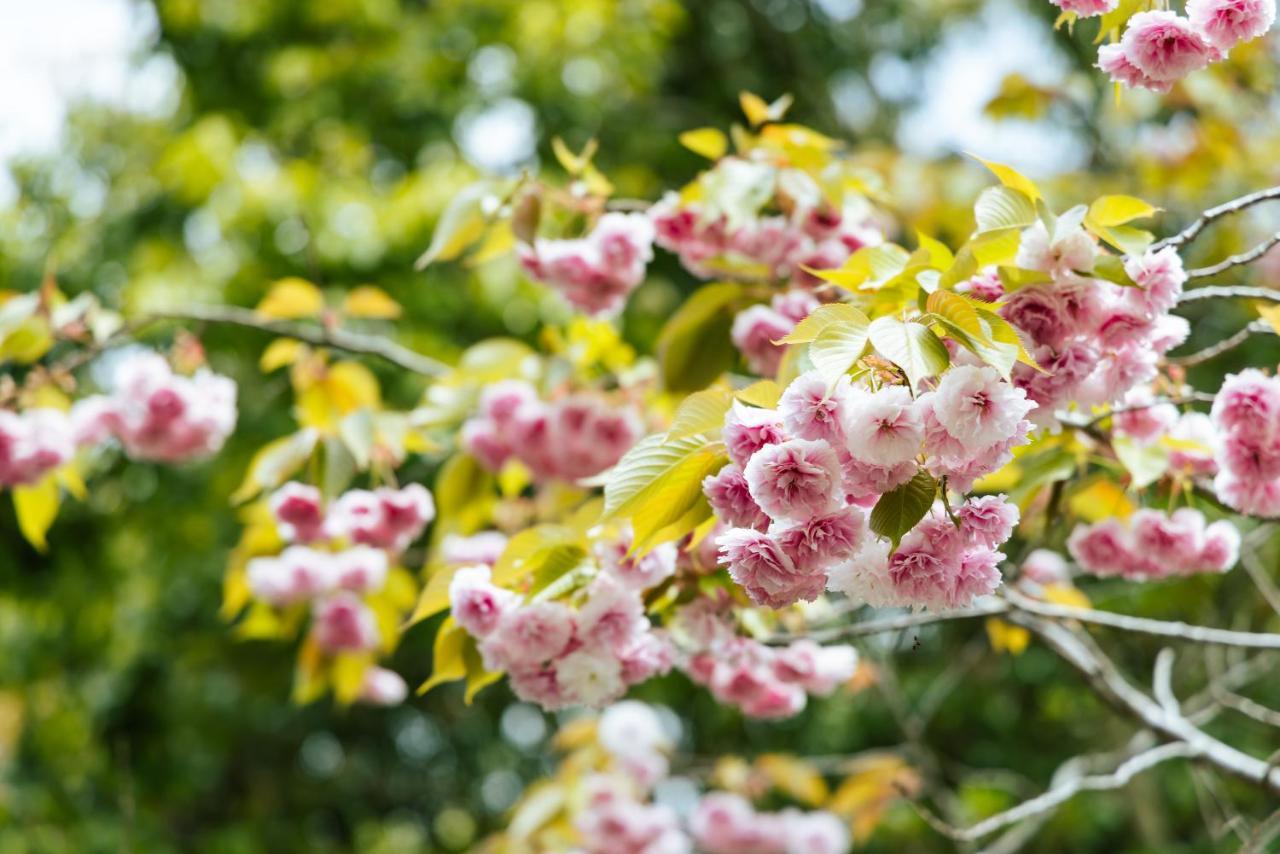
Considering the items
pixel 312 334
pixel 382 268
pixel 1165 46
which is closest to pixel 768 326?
pixel 1165 46

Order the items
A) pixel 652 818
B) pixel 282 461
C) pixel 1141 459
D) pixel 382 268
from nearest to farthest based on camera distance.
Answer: pixel 1141 459, pixel 282 461, pixel 652 818, pixel 382 268

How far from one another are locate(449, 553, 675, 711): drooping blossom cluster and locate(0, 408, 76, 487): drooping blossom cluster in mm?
866

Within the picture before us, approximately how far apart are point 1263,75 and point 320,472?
2354mm

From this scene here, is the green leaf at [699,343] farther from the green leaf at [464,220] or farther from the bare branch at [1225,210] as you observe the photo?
the bare branch at [1225,210]

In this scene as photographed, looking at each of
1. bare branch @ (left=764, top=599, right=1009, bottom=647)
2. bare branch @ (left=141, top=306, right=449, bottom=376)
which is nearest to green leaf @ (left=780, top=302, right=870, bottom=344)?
bare branch @ (left=764, top=599, right=1009, bottom=647)

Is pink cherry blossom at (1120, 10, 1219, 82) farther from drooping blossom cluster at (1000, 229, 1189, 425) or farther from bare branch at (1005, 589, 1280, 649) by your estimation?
bare branch at (1005, 589, 1280, 649)

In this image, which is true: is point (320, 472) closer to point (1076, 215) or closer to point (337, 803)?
point (1076, 215)

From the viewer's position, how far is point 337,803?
16.5ft

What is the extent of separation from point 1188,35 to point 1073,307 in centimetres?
23

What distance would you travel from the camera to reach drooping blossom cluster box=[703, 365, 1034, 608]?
821 millimetres

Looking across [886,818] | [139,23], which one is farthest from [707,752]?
[139,23]

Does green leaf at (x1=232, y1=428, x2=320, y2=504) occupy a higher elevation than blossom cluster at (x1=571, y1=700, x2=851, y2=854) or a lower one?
higher

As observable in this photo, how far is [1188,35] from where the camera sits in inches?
38.8

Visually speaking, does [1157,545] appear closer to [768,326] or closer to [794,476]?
[768,326]
